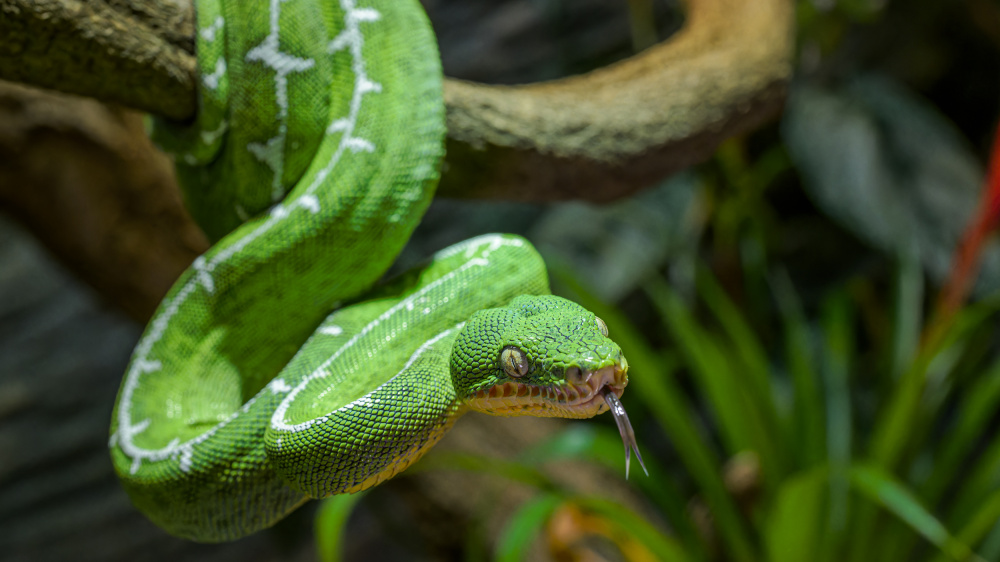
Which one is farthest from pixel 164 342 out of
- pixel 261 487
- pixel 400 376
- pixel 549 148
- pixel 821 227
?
pixel 821 227

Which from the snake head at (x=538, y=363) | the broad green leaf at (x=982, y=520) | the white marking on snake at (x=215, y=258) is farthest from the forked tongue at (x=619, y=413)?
the broad green leaf at (x=982, y=520)

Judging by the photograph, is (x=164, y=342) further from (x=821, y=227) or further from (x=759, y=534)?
(x=821, y=227)

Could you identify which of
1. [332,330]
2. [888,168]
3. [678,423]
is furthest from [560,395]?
[888,168]

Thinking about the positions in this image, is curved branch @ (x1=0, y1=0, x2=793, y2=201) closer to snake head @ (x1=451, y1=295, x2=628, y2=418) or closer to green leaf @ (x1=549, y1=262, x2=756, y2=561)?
green leaf @ (x1=549, y1=262, x2=756, y2=561)

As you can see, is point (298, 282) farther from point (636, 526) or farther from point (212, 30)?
point (636, 526)

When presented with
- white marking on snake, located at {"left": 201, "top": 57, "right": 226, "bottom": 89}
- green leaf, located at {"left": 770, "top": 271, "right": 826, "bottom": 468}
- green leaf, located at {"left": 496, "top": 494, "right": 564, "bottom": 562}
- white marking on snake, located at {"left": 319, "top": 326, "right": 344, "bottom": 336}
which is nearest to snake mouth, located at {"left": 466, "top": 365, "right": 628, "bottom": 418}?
white marking on snake, located at {"left": 319, "top": 326, "right": 344, "bottom": 336}
